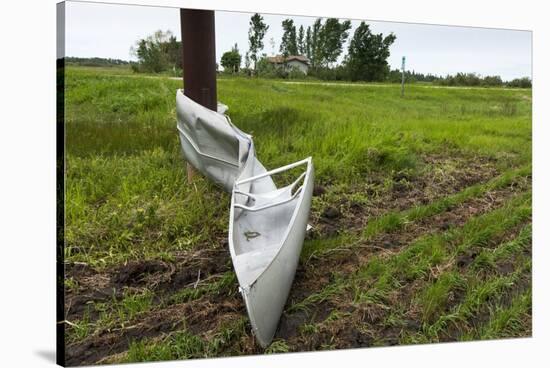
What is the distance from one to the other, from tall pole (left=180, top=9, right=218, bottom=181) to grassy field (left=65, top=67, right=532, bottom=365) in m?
0.07

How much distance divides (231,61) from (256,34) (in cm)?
20

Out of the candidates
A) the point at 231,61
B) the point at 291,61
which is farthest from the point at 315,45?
the point at 231,61

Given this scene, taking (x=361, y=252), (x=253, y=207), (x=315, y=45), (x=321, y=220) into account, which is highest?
(x=315, y=45)

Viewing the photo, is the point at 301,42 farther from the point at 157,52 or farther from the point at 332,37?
the point at 157,52

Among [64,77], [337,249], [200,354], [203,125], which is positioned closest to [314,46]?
[203,125]

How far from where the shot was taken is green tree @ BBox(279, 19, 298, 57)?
343 cm

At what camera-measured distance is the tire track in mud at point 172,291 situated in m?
2.79

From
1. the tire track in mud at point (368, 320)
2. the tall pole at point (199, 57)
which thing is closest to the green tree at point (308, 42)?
the tall pole at point (199, 57)

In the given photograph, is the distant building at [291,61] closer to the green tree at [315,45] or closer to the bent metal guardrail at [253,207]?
the green tree at [315,45]

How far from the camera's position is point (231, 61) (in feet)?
11.1

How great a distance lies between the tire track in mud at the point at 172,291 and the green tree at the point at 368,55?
1.15 metres

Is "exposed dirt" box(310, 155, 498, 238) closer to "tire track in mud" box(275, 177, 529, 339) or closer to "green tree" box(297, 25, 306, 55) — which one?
"tire track in mud" box(275, 177, 529, 339)

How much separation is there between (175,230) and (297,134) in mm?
960

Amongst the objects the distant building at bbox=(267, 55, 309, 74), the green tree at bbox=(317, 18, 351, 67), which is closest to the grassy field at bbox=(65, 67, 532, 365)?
the distant building at bbox=(267, 55, 309, 74)
